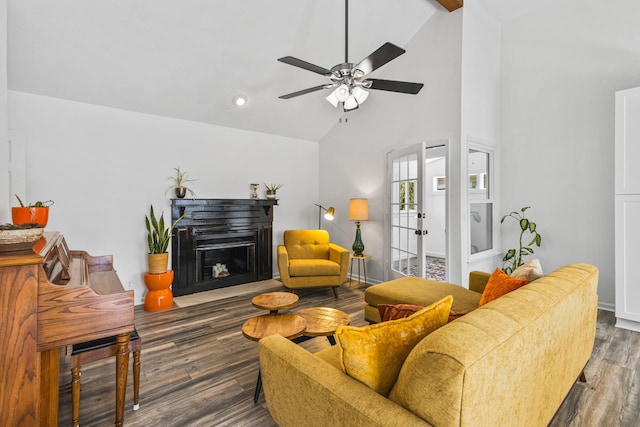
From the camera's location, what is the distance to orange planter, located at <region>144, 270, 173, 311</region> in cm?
357

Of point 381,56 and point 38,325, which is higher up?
point 381,56

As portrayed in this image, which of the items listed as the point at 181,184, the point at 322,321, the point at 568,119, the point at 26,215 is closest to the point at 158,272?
the point at 181,184

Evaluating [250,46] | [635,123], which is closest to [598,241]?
[635,123]

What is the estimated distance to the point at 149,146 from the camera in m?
3.90

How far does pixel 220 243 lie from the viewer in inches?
174

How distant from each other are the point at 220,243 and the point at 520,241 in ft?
12.8

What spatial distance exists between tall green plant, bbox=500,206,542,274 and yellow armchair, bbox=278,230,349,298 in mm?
2058

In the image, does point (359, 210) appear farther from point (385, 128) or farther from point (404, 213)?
point (385, 128)

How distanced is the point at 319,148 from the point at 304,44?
2.12 meters

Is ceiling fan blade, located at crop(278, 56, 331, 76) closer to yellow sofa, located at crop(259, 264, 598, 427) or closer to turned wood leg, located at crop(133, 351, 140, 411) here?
yellow sofa, located at crop(259, 264, 598, 427)

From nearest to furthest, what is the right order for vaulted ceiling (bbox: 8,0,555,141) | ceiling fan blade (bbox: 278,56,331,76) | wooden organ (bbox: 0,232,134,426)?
wooden organ (bbox: 0,232,134,426) < ceiling fan blade (bbox: 278,56,331,76) < vaulted ceiling (bbox: 8,0,555,141)

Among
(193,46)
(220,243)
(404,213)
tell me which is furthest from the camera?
(220,243)

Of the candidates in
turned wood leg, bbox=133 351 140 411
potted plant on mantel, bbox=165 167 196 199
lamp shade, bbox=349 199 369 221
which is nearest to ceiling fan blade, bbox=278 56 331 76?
turned wood leg, bbox=133 351 140 411

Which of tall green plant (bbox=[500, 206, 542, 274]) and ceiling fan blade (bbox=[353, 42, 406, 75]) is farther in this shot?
tall green plant (bbox=[500, 206, 542, 274])
